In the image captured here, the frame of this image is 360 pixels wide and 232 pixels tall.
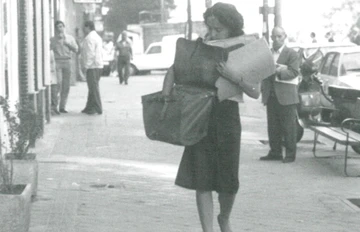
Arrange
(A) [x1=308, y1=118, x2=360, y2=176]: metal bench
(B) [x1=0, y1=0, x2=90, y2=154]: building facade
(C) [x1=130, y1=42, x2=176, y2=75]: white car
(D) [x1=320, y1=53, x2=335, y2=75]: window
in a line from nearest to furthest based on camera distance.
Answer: (B) [x1=0, y1=0, x2=90, y2=154]: building facade
(A) [x1=308, y1=118, x2=360, y2=176]: metal bench
(D) [x1=320, y1=53, x2=335, y2=75]: window
(C) [x1=130, y1=42, x2=176, y2=75]: white car

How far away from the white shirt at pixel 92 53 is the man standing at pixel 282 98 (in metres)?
8.26

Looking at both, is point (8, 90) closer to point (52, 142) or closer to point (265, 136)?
point (52, 142)

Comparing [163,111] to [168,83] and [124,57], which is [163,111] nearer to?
[168,83]

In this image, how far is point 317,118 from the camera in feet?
54.0

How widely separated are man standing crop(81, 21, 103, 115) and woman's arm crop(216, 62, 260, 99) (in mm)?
13984

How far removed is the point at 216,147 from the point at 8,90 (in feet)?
18.0

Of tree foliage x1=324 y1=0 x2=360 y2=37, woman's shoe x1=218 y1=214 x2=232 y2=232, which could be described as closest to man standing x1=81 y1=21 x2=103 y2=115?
woman's shoe x1=218 y1=214 x2=232 y2=232

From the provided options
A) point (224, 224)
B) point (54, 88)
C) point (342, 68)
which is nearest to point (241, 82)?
point (224, 224)

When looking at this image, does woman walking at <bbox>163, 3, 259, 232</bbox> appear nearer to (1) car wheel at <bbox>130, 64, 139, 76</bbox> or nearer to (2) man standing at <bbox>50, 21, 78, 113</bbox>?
(2) man standing at <bbox>50, 21, 78, 113</bbox>

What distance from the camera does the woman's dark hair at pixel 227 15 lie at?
318 inches

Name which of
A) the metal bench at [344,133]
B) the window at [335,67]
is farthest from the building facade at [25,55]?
the window at [335,67]

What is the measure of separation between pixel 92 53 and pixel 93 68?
0.29m

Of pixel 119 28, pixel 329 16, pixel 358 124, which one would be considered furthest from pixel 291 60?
pixel 119 28

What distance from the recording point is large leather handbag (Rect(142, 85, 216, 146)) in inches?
311
